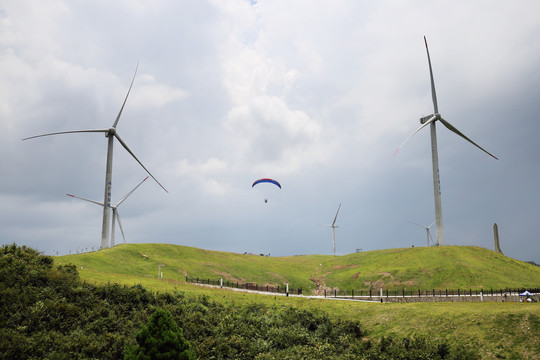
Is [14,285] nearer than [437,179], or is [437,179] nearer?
[14,285]

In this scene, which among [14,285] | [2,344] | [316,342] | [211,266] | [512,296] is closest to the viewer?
[2,344]

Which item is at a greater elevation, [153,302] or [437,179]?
[437,179]

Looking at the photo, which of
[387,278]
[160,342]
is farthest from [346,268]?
[160,342]

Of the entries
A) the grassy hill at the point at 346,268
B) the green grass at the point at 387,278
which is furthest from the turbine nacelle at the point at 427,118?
the green grass at the point at 387,278

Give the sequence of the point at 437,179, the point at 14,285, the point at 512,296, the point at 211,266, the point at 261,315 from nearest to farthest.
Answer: the point at 14,285 < the point at 261,315 < the point at 512,296 < the point at 211,266 < the point at 437,179

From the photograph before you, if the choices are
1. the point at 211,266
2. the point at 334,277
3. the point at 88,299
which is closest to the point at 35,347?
the point at 88,299

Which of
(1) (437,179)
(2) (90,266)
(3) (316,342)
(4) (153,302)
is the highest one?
(1) (437,179)

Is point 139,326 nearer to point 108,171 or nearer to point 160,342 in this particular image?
point 160,342

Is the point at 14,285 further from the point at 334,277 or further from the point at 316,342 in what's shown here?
the point at 334,277
